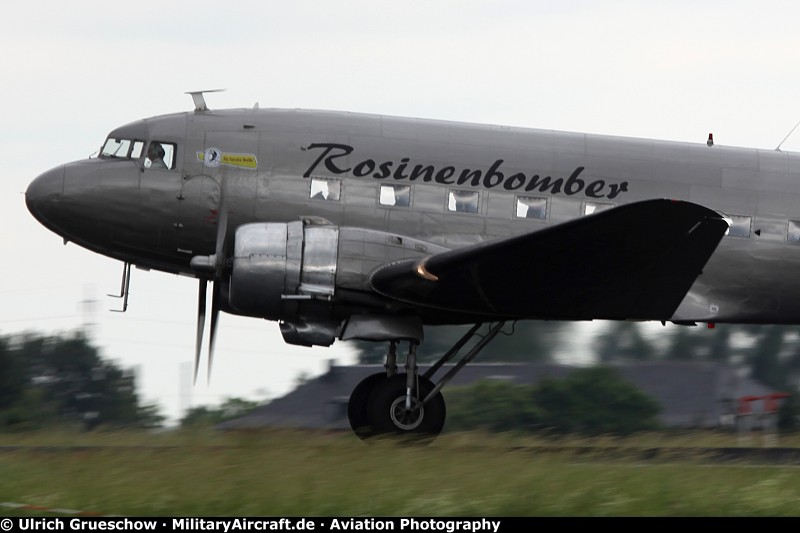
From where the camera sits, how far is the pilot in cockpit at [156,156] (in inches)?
588

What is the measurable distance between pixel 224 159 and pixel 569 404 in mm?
17739

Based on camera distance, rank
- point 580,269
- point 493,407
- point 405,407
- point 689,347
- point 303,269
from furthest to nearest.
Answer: point 689,347 < point 493,407 < point 405,407 < point 303,269 < point 580,269

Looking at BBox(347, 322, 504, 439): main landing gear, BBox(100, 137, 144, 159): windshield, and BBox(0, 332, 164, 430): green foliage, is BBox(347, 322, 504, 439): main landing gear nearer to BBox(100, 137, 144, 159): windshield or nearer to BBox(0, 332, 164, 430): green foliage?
BBox(100, 137, 144, 159): windshield

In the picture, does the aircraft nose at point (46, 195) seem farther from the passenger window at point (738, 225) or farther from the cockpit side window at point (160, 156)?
the passenger window at point (738, 225)

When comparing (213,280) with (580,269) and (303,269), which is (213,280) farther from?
(580,269)

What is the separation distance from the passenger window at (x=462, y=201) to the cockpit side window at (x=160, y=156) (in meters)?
3.39

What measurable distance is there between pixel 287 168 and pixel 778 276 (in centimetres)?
616

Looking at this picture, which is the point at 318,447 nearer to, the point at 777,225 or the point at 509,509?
the point at 509,509

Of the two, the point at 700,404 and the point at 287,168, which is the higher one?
the point at 287,168

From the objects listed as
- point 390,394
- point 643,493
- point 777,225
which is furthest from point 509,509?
point 777,225

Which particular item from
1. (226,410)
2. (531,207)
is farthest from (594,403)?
(531,207)

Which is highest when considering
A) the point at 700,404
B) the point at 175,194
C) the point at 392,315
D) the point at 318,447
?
the point at 175,194

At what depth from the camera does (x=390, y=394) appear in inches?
551

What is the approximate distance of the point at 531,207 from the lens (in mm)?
14922
